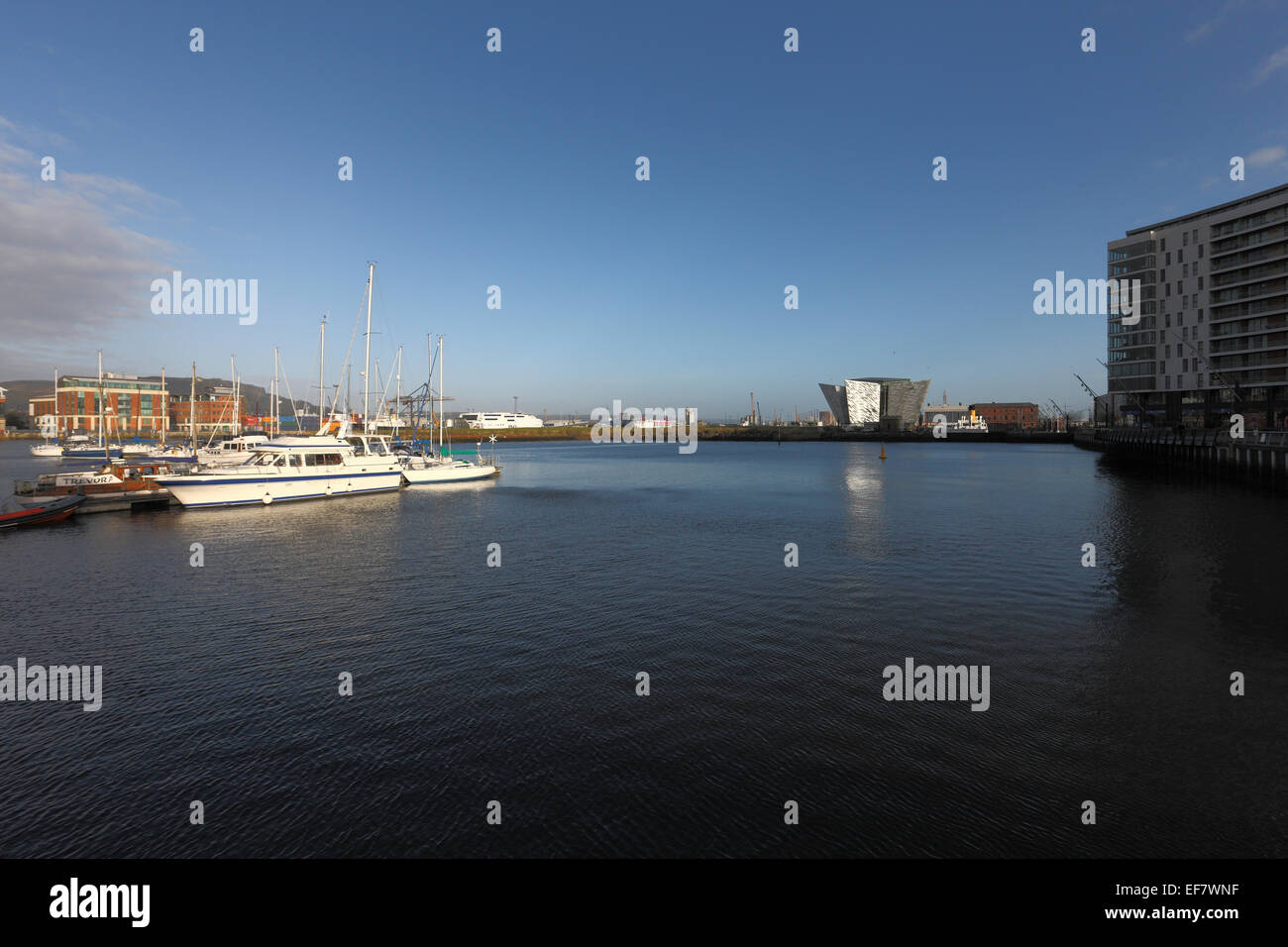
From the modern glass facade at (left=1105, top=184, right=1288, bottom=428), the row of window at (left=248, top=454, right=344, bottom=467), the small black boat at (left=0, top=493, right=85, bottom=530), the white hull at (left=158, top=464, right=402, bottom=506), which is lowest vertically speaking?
the small black boat at (left=0, top=493, right=85, bottom=530)

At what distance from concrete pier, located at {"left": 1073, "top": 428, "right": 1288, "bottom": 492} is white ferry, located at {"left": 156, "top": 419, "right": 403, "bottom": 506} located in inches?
3270

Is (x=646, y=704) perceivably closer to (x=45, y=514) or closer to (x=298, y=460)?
(x=45, y=514)

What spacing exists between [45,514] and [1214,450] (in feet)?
384

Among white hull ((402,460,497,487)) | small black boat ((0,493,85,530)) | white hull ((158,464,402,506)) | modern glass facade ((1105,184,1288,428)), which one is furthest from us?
modern glass facade ((1105,184,1288,428))

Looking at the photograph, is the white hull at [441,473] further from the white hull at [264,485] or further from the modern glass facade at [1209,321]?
the modern glass facade at [1209,321]

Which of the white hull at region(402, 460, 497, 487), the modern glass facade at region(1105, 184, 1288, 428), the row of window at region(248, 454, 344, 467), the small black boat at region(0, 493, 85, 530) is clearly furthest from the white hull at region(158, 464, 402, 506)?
the modern glass facade at region(1105, 184, 1288, 428)

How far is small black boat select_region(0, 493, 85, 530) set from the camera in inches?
1563

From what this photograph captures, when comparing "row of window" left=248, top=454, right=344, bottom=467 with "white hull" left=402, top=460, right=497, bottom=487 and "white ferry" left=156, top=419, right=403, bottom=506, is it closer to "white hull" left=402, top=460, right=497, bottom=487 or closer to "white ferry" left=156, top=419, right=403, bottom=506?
"white ferry" left=156, top=419, right=403, bottom=506

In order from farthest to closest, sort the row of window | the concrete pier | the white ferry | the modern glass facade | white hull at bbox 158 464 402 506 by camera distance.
Answer: the modern glass facade, the concrete pier, the row of window, the white ferry, white hull at bbox 158 464 402 506

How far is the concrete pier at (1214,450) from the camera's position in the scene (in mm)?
59125

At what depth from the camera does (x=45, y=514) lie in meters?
41.2

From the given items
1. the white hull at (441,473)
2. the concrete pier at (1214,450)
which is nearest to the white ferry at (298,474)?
the white hull at (441,473)

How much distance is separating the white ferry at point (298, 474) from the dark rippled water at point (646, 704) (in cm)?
1659

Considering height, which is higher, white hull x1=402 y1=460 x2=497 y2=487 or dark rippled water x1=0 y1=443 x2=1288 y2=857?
white hull x1=402 y1=460 x2=497 y2=487
